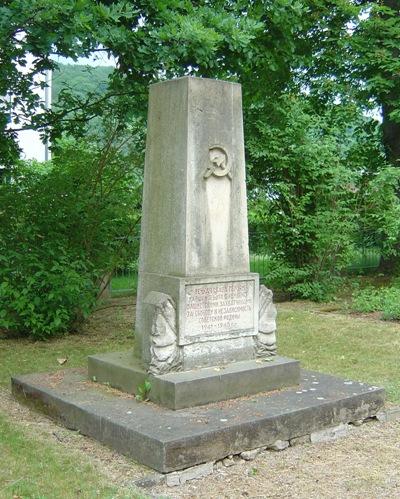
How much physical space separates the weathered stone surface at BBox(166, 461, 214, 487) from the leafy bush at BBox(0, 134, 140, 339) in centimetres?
509

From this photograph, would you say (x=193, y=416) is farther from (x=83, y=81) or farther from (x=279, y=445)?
(x=83, y=81)

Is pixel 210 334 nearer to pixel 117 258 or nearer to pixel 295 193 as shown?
pixel 117 258

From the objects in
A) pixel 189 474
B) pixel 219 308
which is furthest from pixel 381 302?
pixel 189 474

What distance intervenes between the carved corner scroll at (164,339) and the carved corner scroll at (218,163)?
46.0 inches

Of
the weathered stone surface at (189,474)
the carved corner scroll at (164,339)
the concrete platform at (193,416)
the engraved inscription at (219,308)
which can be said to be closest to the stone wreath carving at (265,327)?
the engraved inscription at (219,308)

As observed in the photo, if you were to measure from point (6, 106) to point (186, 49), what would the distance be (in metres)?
3.98

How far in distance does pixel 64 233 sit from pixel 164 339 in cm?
509

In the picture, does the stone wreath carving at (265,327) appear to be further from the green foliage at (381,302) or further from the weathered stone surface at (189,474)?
the green foliage at (381,302)

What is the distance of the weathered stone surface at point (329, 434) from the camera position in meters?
6.19

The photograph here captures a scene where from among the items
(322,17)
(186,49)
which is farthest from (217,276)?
(322,17)

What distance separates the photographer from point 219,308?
6.73 meters

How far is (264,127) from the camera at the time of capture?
14.0m

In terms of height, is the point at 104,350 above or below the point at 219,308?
below

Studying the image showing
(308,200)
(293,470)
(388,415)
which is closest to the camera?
(293,470)
